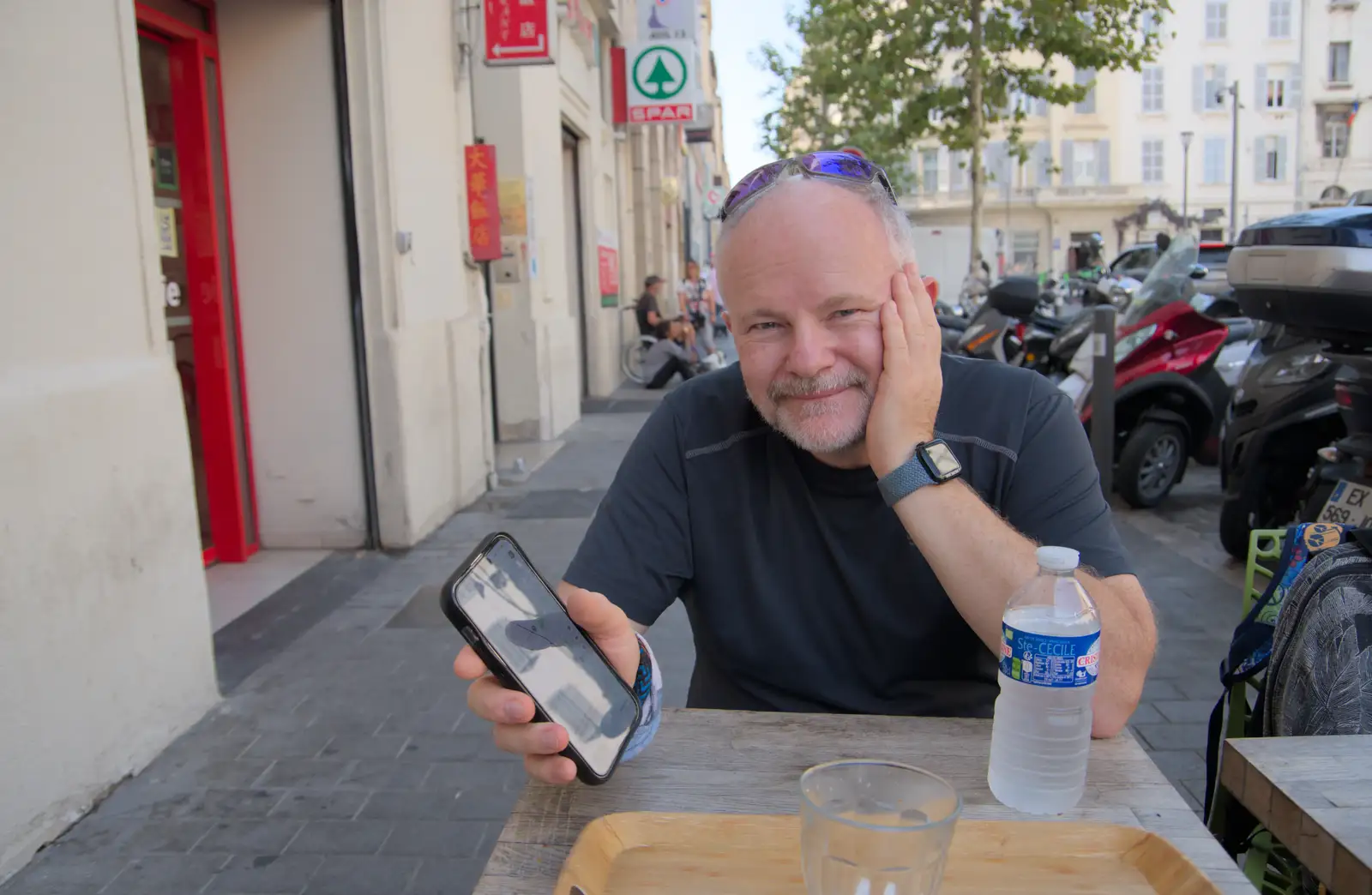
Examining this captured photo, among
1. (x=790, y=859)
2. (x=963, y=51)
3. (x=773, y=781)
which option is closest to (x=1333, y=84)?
(x=963, y=51)

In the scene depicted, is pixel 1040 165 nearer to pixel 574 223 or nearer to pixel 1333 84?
pixel 1333 84

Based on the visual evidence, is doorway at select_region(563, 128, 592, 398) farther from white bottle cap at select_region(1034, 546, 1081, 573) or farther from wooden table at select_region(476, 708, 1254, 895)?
white bottle cap at select_region(1034, 546, 1081, 573)

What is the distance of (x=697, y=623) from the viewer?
194cm

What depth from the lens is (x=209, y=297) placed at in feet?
17.3

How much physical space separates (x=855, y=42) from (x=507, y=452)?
14.7 metres

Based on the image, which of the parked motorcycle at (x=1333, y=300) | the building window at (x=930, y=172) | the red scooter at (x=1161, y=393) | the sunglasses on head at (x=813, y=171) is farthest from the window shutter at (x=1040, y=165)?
the sunglasses on head at (x=813, y=171)

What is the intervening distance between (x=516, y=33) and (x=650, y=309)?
7.94 meters

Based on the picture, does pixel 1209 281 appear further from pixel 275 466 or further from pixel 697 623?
pixel 697 623

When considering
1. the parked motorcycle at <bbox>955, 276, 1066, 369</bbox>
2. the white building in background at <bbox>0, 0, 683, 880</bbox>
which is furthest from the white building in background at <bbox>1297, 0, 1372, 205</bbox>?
the white building in background at <bbox>0, 0, 683, 880</bbox>

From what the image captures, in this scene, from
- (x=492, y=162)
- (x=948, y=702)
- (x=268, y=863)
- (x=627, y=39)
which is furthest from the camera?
(x=627, y=39)

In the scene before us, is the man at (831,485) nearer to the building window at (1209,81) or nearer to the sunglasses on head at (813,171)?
the sunglasses on head at (813,171)

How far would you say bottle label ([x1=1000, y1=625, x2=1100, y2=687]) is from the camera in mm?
1269

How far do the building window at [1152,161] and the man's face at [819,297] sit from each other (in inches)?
2216

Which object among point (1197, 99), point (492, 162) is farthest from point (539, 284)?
point (1197, 99)
